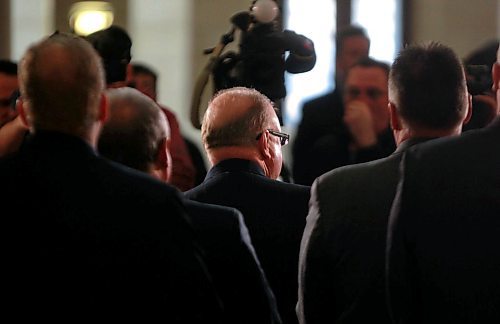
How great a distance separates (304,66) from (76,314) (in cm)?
196

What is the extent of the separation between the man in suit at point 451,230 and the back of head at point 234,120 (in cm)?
84

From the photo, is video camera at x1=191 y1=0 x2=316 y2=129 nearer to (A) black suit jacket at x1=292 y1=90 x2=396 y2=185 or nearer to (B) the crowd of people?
(B) the crowd of people

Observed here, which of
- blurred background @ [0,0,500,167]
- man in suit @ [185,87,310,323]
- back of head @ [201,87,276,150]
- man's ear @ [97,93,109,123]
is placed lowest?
blurred background @ [0,0,500,167]

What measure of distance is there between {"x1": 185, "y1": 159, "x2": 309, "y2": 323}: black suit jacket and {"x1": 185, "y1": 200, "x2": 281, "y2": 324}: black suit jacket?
0.97 ft

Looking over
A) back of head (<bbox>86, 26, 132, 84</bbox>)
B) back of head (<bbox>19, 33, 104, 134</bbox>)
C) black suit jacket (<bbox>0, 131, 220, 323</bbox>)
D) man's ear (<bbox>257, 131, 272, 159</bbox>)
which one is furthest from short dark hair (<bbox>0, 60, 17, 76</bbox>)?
black suit jacket (<bbox>0, 131, 220, 323</bbox>)

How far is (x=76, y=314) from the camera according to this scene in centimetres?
213

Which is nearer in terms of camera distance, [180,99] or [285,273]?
[285,273]

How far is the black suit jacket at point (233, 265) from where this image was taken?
8.83 feet

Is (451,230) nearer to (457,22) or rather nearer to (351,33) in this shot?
(351,33)

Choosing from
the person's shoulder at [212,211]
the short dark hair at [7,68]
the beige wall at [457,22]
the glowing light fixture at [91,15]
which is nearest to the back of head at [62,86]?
the person's shoulder at [212,211]

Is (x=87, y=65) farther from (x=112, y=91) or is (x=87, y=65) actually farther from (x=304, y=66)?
(x=304, y=66)

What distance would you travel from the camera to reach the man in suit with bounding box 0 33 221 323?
2139mm

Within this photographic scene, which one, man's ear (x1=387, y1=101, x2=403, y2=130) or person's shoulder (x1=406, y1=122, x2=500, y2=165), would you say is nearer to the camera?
person's shoulder (x1=406, y1=122, x2=500, y2=165)

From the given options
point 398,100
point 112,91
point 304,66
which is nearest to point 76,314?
point 112,91
